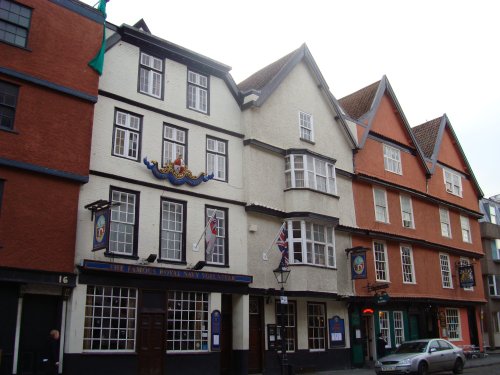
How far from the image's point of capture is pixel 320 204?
24.0 meters

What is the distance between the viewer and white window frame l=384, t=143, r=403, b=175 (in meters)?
30.6

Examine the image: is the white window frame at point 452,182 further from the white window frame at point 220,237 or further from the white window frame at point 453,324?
the white window frame at point 220,237

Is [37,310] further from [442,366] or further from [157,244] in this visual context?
[442,366]

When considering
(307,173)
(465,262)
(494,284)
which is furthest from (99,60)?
(494,284)

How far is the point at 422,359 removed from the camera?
20.0m

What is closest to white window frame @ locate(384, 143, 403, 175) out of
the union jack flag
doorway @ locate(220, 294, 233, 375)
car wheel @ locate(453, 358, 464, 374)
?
the union jack flag

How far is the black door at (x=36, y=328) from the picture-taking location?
50.7 feet

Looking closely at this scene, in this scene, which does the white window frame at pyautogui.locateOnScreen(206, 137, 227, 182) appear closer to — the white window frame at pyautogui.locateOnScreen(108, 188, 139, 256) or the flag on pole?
the flag on pole

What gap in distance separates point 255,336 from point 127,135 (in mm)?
9589

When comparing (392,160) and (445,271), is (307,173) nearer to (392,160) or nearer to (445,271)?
(392,160)

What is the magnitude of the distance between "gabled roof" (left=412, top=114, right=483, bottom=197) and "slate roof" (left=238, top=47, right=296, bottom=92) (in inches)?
510

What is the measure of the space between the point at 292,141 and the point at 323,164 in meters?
1.87

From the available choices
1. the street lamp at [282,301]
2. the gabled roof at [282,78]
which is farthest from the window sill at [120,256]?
the gabled roof at [282,78]

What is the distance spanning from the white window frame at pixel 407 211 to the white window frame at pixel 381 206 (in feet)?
5.46
